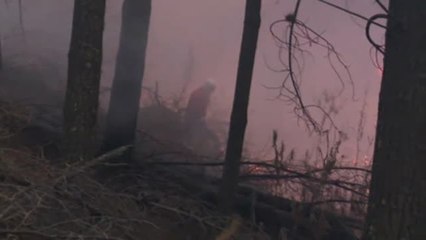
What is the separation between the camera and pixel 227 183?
5078 mm

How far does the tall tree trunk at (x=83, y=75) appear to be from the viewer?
4.63 m

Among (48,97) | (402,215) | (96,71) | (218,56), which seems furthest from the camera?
(218,56)

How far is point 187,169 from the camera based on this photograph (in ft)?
19.6

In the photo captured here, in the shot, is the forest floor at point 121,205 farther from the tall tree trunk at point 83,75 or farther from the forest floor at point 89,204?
the tall tree trunk at point 83,75

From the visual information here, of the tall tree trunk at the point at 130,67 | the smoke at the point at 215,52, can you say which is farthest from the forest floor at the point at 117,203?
the smoke at the point at 215,52

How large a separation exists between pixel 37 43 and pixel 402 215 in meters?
9.47

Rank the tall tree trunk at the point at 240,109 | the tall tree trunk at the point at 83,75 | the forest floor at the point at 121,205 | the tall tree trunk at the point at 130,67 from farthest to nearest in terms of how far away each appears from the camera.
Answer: the tall tree trunk at the point at 130,67
the tall tree trunk at the point at 240,109
the tall tree trunk at the point at 83,75
the forest floor at the point at 121,205

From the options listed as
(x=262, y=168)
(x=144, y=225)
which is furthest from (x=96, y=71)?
(x=262, y=168)

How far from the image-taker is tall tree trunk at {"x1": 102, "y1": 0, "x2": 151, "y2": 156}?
6234 mm

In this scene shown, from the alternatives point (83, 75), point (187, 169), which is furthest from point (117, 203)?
point (187, 169)

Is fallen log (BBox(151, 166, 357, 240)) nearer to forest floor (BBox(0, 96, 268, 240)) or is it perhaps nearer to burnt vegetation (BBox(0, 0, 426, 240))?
burnt vegetation (BBox(0, 0, 426, 240))

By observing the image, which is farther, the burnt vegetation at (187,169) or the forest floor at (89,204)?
the forest floor at (89,204)

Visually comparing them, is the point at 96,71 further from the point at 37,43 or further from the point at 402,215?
the point at 37,43

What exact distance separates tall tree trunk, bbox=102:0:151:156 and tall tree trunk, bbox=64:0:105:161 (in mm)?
1461
